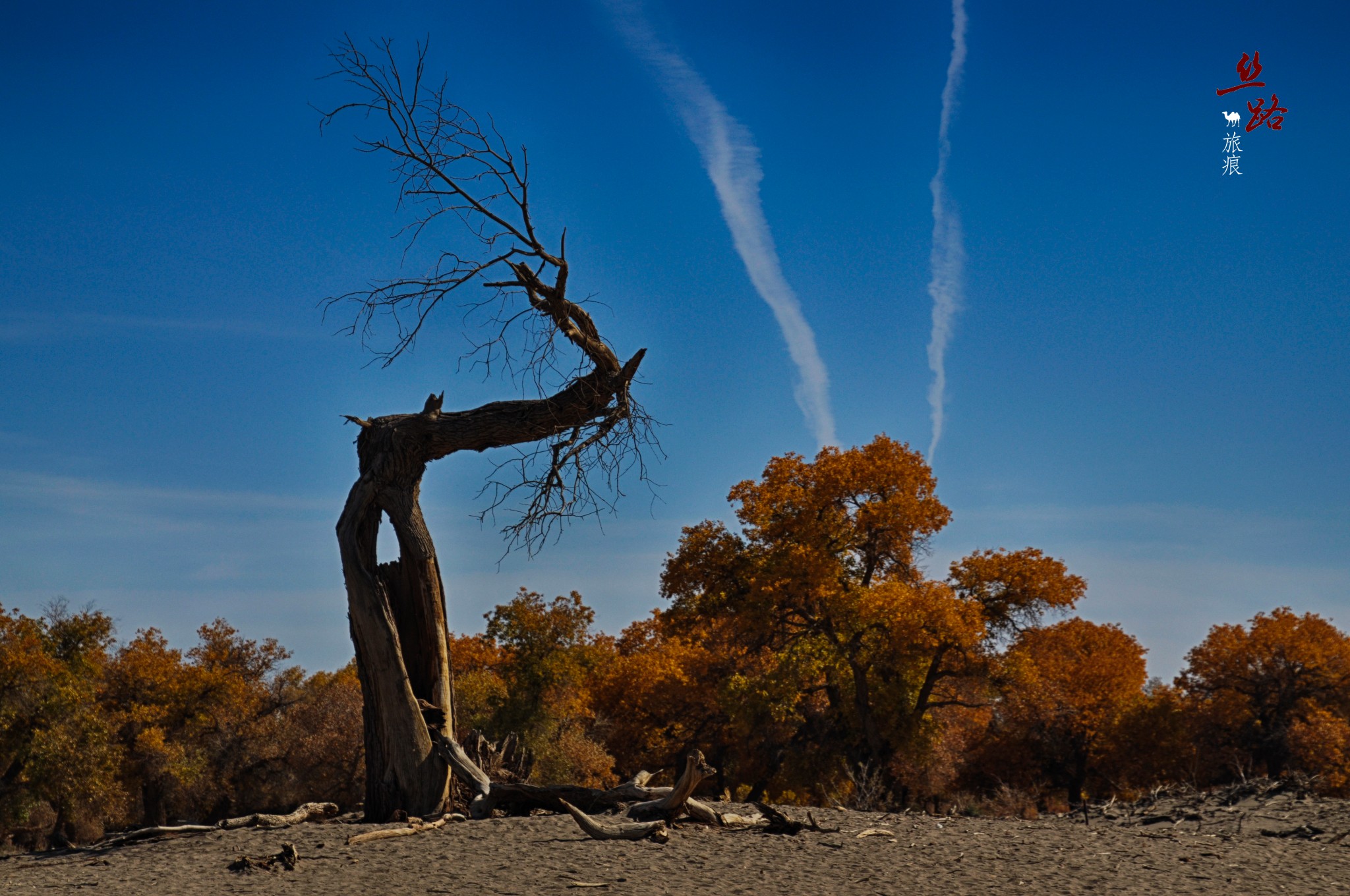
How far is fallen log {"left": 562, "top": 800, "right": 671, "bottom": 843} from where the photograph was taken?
23.4 ft

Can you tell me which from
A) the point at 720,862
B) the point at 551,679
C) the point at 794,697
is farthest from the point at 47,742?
the point at 720,862

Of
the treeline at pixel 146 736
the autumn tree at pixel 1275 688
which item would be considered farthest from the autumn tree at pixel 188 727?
the autumn tree at pixel 1275 688

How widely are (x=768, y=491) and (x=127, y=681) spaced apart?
75.8 feet

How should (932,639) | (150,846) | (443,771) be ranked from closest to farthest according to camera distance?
(150,846) → (443,771) → (932,639)

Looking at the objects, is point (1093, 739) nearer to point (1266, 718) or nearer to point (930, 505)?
point (1266, 718)

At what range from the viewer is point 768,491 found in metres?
20.9

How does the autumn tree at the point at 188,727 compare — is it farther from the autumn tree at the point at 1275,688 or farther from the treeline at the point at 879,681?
the autumn tree at the point at 1275,688

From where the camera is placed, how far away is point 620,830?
283 inches

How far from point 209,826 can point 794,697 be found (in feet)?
41.2

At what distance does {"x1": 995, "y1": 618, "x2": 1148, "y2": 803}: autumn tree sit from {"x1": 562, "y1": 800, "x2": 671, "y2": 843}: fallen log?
55.6 ft

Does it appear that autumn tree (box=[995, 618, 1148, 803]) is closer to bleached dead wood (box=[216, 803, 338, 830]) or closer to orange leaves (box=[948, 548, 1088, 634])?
orange leaves (box=[948, 548, 1088, 634])

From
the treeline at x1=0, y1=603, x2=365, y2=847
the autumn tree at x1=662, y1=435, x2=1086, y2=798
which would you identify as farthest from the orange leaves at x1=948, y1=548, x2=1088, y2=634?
the treeline at x1=0, y1=603, x2=365, y2=847

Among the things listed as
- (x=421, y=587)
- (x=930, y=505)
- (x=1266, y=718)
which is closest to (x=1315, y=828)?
(x=421, y=587)

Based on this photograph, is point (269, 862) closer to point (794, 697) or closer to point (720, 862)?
point (720, 862)
